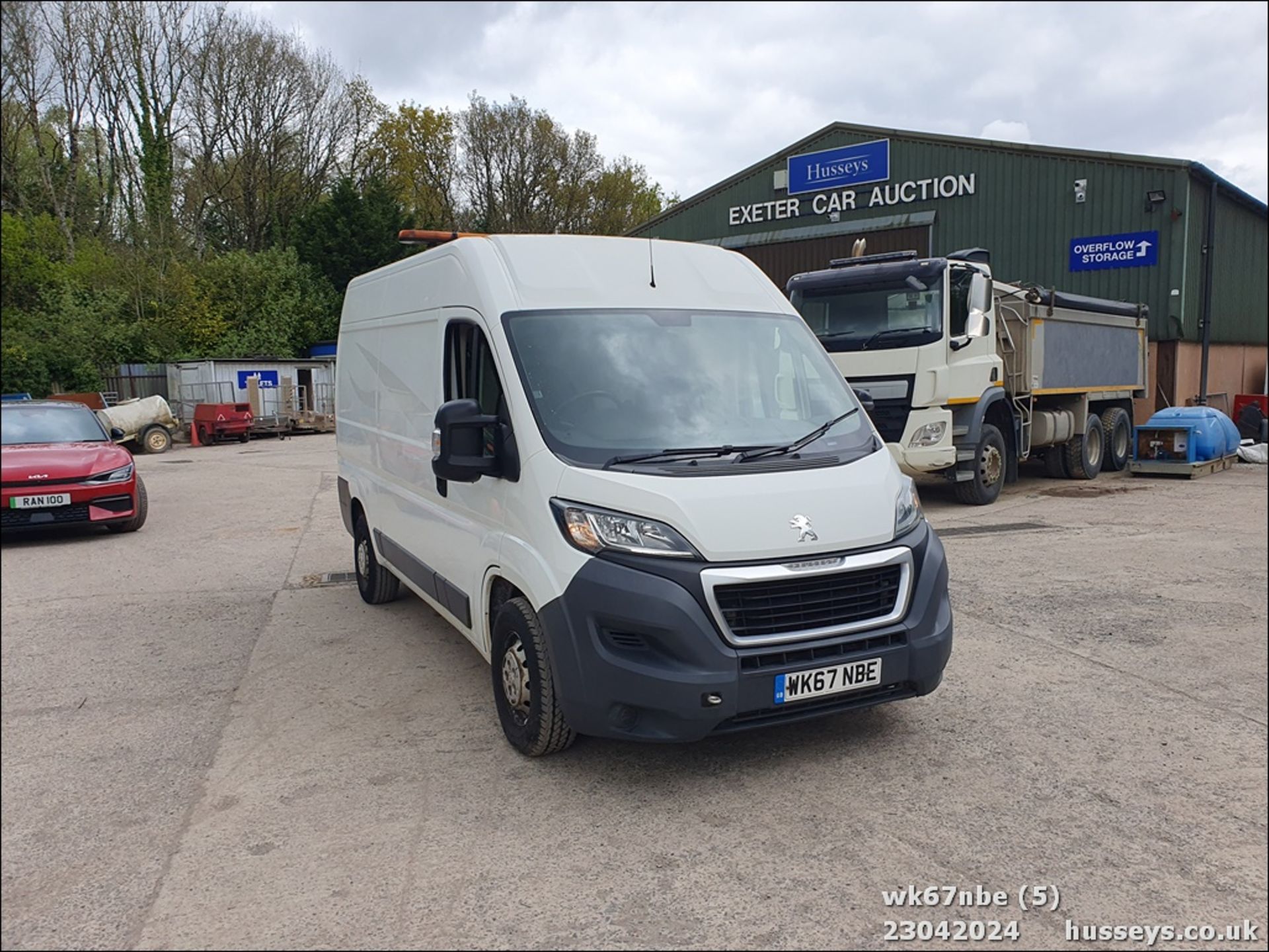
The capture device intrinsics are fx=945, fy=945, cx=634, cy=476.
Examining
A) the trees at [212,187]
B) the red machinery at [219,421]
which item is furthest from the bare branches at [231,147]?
the red machinery at [219,421]

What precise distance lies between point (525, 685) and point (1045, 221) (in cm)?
1946

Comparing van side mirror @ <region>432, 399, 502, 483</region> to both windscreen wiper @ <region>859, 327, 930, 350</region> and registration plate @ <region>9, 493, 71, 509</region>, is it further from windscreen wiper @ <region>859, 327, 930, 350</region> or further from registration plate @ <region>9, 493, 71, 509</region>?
windscreen wiper @ <region>859, 327, 930, 350</region>

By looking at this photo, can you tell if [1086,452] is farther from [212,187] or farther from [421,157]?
[421,157]

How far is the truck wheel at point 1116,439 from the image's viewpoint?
14.8 m

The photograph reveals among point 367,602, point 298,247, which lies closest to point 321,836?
point 367,602

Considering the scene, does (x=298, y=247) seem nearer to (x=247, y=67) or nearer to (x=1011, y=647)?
(x=247, y=67)

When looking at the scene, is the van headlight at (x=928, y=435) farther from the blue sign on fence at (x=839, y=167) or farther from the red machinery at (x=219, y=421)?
the red machinery at (x=219, y=421)

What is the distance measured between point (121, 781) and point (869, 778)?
306 centimetres

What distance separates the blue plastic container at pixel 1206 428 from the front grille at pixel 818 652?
12406mm

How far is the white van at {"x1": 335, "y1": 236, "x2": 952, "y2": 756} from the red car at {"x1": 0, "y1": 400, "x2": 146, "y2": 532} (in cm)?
157

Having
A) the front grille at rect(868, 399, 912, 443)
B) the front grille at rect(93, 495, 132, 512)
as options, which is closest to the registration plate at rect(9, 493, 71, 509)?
the front grille at rect(93, 495, 132, 512)

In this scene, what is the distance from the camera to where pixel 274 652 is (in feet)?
19.4

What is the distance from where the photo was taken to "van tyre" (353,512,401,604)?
700cm

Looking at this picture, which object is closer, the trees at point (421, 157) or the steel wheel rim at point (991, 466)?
the steel wheel rim at point (991, 466)
